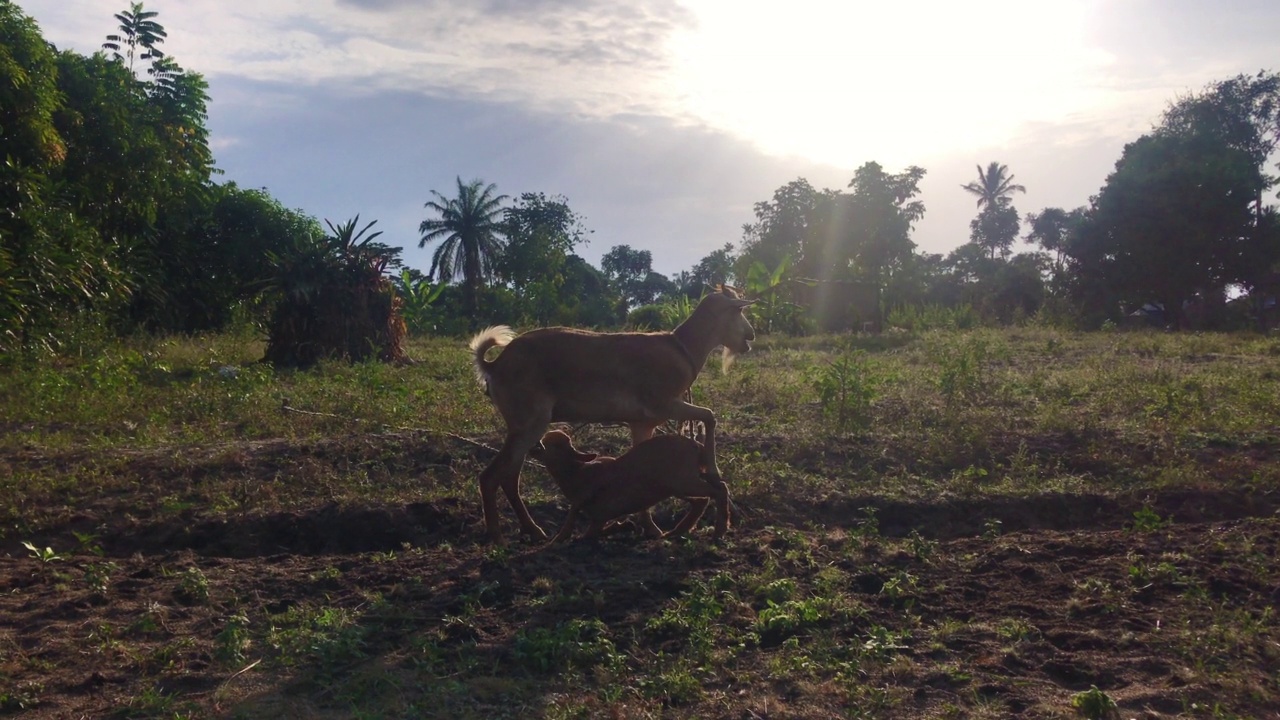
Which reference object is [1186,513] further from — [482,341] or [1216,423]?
[482,341]

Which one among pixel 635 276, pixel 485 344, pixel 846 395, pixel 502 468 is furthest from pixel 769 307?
pixel 635 276

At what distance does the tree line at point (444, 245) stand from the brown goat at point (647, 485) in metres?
4.97

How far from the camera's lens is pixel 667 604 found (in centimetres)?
501

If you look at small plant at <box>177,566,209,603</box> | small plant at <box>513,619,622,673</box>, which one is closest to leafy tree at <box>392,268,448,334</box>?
small plant at <box>177,566,209,603</box>

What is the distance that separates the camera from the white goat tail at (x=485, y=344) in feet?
22.0

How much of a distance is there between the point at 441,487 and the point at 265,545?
156 cm

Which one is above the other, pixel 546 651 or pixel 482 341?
pixel 482 341

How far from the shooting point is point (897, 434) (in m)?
9.19

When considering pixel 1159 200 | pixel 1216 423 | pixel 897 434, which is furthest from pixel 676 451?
pixel 1159 200

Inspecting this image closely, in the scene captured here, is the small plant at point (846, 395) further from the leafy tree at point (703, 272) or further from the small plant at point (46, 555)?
the leafy tree at point (703, 272)

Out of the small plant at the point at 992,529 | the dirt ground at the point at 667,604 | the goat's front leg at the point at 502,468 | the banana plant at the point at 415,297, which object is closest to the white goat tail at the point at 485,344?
the goat's front leg at the point at 502,468

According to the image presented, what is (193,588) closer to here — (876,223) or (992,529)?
(992,529)

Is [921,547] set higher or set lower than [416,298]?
lower

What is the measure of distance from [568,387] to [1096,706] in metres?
3.86
